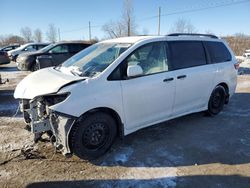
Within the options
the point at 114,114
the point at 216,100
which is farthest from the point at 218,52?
the point at 114,114

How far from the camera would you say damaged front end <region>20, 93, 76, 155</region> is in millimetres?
3473

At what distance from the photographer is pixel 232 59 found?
6.10 meters

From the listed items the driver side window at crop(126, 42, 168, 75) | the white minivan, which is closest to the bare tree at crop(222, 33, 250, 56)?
the white minivan

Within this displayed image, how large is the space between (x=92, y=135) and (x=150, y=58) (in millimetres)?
1691

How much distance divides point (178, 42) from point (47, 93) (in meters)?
2.80

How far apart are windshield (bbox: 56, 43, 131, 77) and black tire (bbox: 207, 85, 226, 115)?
265 centimetres

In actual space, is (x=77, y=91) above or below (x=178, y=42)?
below

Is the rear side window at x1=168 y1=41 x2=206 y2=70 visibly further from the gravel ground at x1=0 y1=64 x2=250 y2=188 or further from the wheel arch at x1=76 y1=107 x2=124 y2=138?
the wheel arch at x1=76 y1=107 x2=124 y2=138

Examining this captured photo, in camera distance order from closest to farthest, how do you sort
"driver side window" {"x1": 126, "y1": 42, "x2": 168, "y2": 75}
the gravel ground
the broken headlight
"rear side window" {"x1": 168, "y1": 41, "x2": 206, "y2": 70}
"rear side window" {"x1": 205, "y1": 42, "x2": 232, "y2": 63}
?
the gravel ground < the broken headlight < "driver side window" {"x1": 126, "y1": 42, "x2": 168, "y2": 75} < "rear side window" {"x1": 168, "y1": 41, "x2": 206, "y2": 70} < "rear side window" {"x1": 205, "y1": 42, "x2": 232, "y2": 63}

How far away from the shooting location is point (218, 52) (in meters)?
5.78

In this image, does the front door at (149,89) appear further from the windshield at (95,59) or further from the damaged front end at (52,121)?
the damaged front end at (52,121)

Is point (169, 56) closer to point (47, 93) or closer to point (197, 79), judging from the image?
point (197, 79)

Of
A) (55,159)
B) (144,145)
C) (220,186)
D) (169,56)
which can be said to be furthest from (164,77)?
(55,159)

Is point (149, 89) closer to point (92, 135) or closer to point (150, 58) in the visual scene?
point (150, 58)
